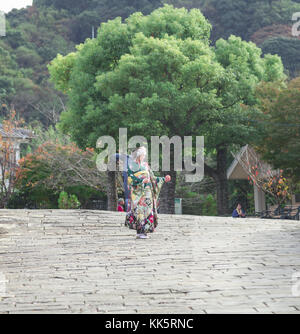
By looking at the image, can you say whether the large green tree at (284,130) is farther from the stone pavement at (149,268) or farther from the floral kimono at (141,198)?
the floral kimono at (141,198)

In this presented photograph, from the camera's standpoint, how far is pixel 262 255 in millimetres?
10031

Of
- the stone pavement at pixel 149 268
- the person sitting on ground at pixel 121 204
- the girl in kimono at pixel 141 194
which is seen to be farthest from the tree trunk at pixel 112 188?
the girl in kimono at pixel 141 194

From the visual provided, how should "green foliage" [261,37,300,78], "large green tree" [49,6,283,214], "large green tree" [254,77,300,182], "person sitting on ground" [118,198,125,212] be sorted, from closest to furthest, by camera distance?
"person sitting on ground" [118,198,125,212] < "large green tree" [254,77,300,182] < "large green tree" [49,6,283,214] < "green foliage" [261,37,300,78]

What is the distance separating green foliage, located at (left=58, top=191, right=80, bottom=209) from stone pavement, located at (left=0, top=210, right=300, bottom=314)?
1805 cm

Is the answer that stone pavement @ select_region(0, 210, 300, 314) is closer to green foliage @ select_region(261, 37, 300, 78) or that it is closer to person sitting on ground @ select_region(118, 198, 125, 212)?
person sitting on ground @ select_region(118, 198, 125, 212)

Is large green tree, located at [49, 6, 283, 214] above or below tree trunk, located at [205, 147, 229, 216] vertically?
above

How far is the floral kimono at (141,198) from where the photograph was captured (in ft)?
42.4

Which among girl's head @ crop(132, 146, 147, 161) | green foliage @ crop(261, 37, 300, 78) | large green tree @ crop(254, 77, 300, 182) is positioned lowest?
girl's head @ crop(132, 146, 147, 161)

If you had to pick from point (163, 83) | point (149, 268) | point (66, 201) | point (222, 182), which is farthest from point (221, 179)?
point (149, 268)

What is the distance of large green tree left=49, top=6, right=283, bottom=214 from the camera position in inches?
932

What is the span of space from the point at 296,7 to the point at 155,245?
43292mm

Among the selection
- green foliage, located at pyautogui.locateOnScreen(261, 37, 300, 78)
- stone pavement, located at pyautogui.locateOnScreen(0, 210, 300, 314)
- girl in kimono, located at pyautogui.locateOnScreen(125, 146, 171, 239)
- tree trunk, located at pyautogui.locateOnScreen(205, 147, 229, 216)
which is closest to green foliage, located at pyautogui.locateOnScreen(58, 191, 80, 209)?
tree trunk, located at pyautogui.locateOnScreen(205, 147, 229, 216)
